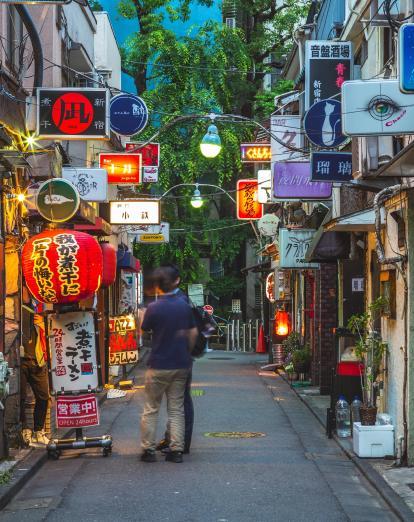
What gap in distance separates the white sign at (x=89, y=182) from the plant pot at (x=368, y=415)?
911 centimetres

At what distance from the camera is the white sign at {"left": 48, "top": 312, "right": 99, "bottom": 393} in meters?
13.3

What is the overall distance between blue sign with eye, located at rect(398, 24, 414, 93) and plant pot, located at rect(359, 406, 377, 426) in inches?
230

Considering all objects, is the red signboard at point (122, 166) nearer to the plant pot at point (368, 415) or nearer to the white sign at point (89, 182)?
the white sign at point (89, 182)

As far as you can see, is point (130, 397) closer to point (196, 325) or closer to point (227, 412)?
point (227, 412)

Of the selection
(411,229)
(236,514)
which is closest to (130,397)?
(411,229)

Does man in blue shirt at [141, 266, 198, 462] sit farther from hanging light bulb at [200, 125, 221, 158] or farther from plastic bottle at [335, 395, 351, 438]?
hanging light bulb at [200, 125, 221, 158]

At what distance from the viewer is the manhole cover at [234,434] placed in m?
15.3

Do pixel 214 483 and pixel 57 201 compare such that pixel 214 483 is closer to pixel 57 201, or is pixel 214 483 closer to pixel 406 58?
pixel 57 201

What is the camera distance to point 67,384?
43.8 ft

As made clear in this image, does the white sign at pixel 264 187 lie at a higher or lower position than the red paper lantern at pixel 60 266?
higher

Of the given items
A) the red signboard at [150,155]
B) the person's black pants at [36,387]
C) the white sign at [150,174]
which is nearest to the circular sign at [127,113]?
the person's black pants at [36,387]

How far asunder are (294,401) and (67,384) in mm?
9430

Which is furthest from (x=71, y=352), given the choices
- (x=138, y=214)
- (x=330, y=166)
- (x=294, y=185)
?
(x=138, y=214)

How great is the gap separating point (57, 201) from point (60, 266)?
150 cm
